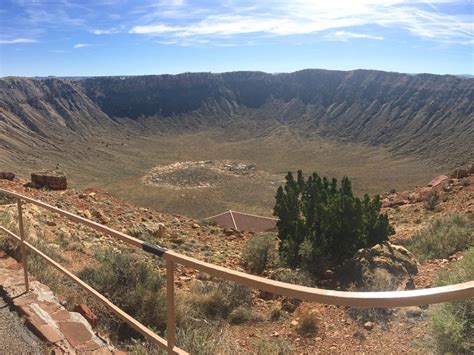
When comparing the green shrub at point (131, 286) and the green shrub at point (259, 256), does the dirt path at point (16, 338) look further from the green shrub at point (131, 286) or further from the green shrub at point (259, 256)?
the green shrub at point (259, 256)

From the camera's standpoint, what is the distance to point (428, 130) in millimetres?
75875

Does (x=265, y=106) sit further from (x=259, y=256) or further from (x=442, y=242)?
(x=442, y=242)

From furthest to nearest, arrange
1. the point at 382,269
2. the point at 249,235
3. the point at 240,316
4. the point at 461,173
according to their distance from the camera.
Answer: the point at 461,173
the point at 249,235
the point at 382,269
the point at 240,316

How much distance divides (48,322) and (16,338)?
1.24 ft

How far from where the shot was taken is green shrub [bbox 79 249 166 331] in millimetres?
5902

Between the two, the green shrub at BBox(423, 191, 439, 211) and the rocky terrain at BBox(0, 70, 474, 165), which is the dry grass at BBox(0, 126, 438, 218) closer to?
the rocky terrain at BBox(0, 70, 474, 165)

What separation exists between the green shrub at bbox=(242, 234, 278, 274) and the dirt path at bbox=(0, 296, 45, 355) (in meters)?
8.59

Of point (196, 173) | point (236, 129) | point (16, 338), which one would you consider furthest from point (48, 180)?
point (236, 129)

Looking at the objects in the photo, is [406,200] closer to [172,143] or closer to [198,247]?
[198,247]

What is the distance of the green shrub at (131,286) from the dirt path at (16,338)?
1.89m

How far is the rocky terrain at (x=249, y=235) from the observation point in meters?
5.83

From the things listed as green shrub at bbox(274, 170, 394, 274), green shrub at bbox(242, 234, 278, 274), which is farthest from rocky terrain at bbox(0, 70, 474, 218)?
green shrub at bbox(242, 234, 278, 274)

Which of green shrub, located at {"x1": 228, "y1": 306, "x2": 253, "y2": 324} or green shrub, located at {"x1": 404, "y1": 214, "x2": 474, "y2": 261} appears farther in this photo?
green shrub, located at {"x1": 404, "y1": 214, "x2": 474, "y2": 261}

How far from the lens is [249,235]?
1827 cm
